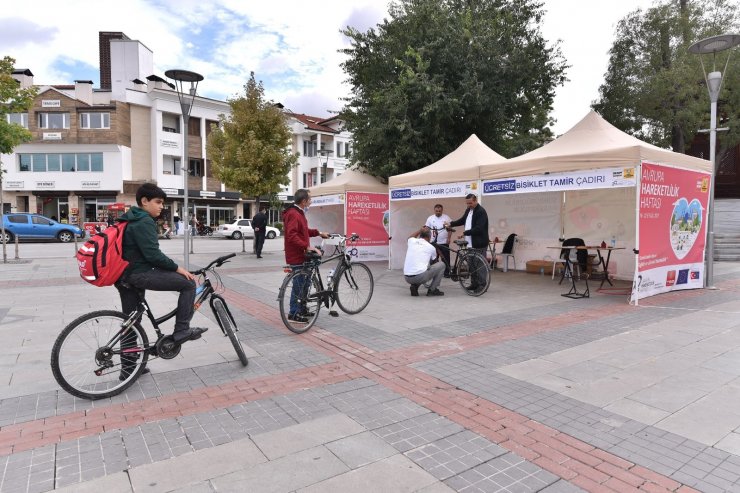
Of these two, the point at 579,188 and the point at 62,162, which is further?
the point at 62,162

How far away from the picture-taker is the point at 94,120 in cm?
3509

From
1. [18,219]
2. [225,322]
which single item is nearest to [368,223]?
[225,322]

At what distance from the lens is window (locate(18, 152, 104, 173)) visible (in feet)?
113

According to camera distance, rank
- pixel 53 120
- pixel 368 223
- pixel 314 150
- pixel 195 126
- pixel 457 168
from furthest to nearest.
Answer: pixel 314 150, pixel 195 126, pixel 53 120, pixel 368 223, pixel 457 168

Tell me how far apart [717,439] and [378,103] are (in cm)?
1361

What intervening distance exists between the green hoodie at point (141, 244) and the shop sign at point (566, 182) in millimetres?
7193

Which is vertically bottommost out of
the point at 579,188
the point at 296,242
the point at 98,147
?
the point at 296,242

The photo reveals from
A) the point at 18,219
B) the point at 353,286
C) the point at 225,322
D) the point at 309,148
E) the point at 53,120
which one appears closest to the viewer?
the point at 225,322

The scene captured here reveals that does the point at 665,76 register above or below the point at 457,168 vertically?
above

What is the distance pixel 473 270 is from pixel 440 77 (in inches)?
331

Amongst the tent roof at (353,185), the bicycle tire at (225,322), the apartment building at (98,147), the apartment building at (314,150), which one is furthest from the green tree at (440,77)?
the apartment building at (314,150)

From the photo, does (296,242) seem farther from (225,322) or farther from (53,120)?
(53,120)

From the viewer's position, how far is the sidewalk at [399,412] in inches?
105

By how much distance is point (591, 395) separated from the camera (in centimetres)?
387
